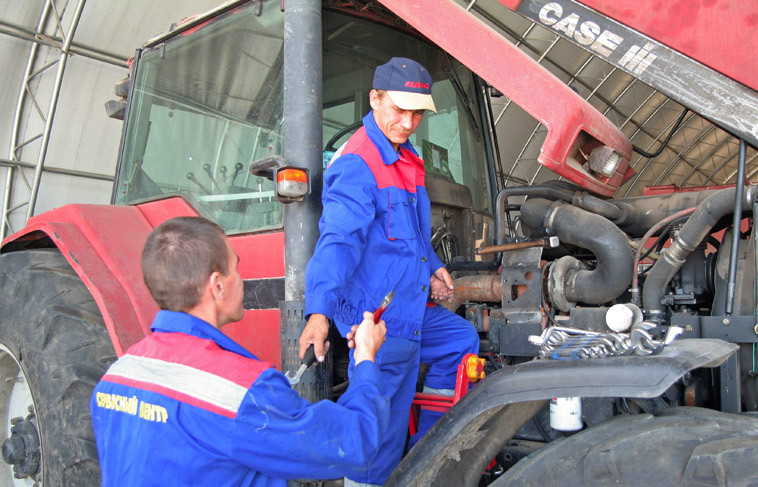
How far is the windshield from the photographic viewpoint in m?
2.45

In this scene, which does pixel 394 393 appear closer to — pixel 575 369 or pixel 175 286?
pixel 575 369

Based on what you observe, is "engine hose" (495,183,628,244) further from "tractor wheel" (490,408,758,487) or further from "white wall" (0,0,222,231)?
"white wall" (0,0,222,231)

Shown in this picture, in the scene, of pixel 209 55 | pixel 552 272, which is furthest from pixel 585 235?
pixel 209 55

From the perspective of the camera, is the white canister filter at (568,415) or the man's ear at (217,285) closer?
the man's ear at (217,285)

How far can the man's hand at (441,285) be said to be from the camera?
2311 mm

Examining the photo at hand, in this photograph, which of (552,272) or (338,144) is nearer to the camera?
(552,272)

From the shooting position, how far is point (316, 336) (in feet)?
5.92

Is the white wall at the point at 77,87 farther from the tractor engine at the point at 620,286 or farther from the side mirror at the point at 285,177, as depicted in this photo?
the tractor engine at the point at 620,286

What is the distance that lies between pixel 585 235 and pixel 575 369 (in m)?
0.74

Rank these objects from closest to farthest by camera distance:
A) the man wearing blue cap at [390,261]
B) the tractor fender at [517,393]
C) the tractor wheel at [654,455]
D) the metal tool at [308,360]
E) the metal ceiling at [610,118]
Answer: the tractor wheel at [654,455]
the tractor fender at [517,393]
the metal tool at [308,360]
the man wearing blue cap at [390,261]
the metal ceiling at [610,118]

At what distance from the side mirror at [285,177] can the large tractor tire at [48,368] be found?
1017 millimetres

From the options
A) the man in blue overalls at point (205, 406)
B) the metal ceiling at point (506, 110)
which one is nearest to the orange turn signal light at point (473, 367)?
the man in blue overalls at point (205, 406)

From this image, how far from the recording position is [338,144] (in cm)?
248

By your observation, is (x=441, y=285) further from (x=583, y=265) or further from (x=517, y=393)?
(x=517, y=393)
